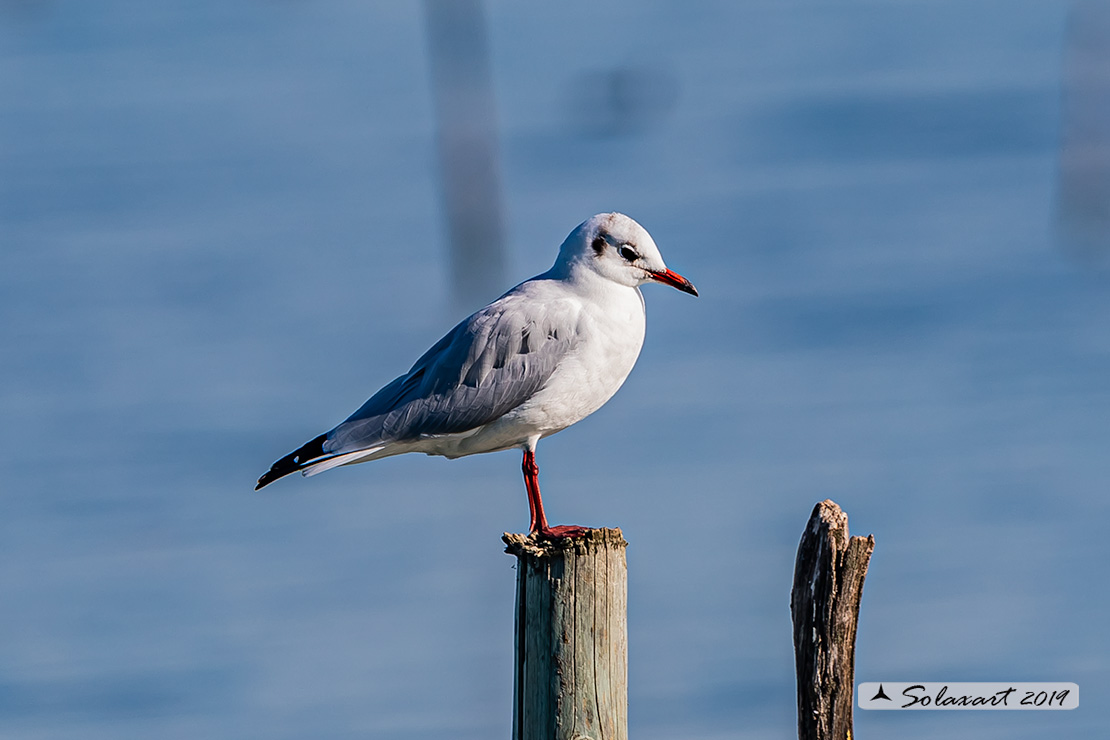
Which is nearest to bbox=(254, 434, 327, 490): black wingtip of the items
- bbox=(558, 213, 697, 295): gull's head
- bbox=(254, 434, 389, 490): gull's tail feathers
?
bbox=(254, 434, 389, 490): gull's tail feathers

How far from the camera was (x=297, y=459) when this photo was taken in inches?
305

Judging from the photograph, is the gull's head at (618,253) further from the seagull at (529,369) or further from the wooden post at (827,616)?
the wooden post at (827,616)

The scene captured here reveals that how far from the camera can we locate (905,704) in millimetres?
5750

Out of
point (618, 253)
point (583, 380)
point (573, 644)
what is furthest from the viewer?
point (618, 253)

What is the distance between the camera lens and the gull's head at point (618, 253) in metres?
7.82

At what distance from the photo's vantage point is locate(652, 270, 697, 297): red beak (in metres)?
7.86

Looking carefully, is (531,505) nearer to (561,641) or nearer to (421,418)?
(421,418)

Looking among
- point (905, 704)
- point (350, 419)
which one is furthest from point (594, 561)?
point (350, 419)

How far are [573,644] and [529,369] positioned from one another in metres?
2.26

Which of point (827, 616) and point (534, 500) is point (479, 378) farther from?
point (827, 616)

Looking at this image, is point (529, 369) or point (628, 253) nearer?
point (529, 369)

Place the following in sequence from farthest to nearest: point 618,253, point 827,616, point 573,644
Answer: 1. point 618,253
2. point 573,644
3. point 827,616

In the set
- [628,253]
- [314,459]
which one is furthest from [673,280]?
[314,459]

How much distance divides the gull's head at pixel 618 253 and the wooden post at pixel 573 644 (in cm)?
238
